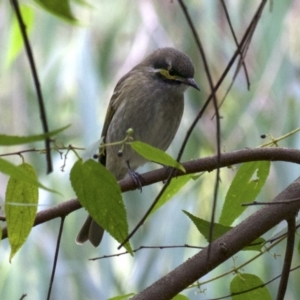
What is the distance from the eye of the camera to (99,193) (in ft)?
3.47

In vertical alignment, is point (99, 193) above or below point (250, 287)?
above

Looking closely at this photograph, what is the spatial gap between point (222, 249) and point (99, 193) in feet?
1.08

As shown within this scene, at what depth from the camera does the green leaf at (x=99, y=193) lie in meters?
1.04

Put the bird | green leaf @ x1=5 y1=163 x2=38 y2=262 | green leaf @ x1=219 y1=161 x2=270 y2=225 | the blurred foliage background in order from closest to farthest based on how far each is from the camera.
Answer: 1. green leaf @ x1=5 y1=163 x2=38 y2=262
2. green leaf @ x1=219 y1=161 x2=270 y2=225
3. the bird
4. the blurred foliage background

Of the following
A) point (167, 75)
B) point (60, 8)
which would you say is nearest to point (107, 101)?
point (167, 75)

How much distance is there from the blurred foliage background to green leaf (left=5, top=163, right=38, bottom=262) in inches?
71.5

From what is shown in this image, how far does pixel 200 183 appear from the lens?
3275 millimetres

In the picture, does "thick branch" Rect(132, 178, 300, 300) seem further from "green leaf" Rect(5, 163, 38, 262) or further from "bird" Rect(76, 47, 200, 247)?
"bird" Rect(76, 47, 200, 247)

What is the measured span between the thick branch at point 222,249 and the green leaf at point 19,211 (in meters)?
0.24

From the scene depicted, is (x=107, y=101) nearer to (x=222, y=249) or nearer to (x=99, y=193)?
(x=222, y=249)

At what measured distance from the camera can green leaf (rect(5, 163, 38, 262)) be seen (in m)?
1.16

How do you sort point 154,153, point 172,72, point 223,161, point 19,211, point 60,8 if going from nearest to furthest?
1. point 60,8
2. point 154,153
3. point 19,211
4. point 223,161
5. point 172,72

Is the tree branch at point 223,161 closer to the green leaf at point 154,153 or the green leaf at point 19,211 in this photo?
the green leaf at point 19,211

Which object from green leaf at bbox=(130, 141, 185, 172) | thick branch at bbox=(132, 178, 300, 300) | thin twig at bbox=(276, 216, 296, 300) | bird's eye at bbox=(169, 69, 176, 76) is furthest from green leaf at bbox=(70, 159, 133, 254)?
bird's eye at bbox=(169, 69, 176, 76)
